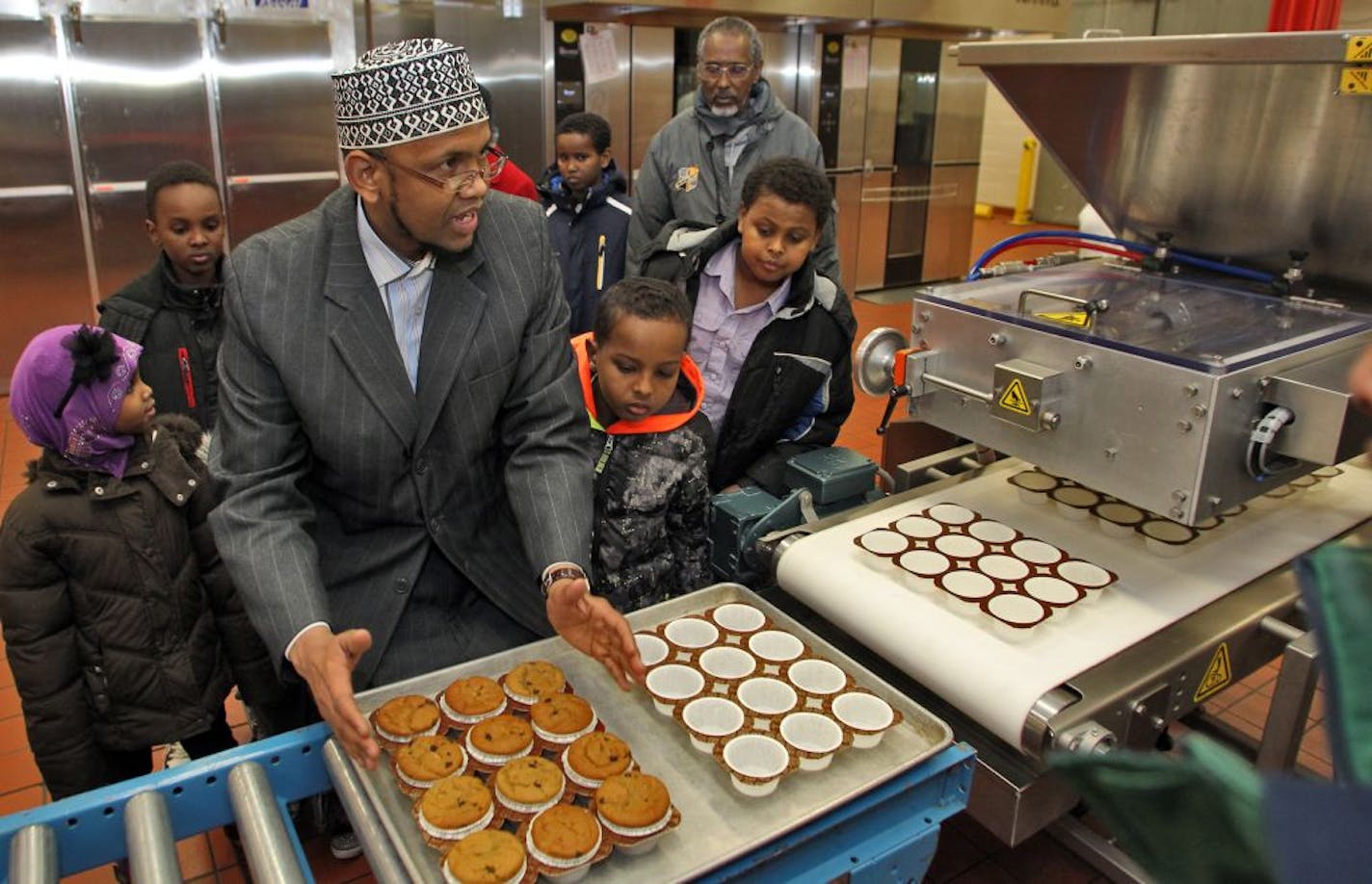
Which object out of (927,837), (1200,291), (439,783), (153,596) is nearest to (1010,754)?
(927,837)

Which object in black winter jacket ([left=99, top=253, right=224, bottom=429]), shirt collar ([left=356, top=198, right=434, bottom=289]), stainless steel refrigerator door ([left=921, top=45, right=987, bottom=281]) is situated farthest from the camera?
stainless steel refrigerator door ([left=921, top=45, right=987, bottom=281])

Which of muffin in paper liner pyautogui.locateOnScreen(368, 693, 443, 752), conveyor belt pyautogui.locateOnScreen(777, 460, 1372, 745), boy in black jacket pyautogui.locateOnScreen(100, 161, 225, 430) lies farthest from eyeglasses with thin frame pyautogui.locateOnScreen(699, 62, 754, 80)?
muffin in paper liner pyautogui.locateOnScreen(368, 693, 443, 752)

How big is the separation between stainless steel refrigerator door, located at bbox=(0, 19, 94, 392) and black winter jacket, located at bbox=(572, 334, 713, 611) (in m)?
4.31

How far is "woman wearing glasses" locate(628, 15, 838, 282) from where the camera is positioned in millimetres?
3164

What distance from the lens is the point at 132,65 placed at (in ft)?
16.0

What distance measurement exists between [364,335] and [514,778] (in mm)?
690

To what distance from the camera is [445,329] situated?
1.49 metres

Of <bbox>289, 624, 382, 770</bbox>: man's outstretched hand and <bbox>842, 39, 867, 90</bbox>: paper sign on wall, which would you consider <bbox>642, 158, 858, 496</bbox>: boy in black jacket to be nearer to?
<bbox>289, 624, 382, 770</bbox>: man's outstretched hand

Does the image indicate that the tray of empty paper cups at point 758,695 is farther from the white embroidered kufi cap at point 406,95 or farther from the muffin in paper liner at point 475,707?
the white embroidered kufi cap at point 406,95

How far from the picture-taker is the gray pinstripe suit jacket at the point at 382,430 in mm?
1404

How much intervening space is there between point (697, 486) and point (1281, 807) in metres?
1.46

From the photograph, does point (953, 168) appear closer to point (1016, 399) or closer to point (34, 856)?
point (1016, 399)

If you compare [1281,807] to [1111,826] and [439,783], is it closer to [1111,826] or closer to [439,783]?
[1111,826]

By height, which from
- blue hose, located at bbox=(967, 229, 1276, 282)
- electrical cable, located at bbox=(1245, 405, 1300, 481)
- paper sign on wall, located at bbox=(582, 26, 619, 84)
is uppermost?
paper sign on wall, located at bbox=(582, 26, 619, 84)
